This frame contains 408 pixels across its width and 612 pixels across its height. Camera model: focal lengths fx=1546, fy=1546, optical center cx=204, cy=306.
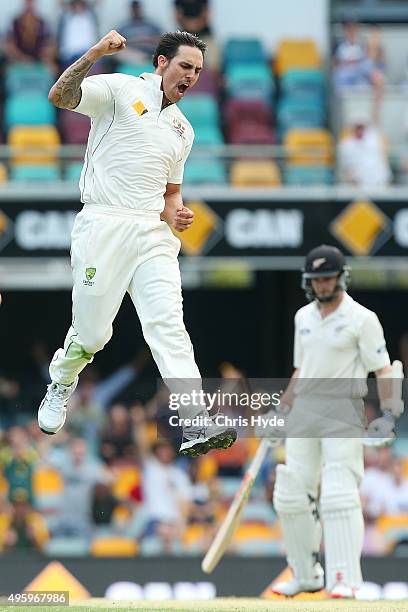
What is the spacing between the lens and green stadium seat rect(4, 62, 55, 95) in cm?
1595

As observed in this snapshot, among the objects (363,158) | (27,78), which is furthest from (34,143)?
(363,158)

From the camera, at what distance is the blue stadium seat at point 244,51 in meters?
16.7

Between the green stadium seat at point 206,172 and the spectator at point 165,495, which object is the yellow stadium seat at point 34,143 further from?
the spectator at point 165,495

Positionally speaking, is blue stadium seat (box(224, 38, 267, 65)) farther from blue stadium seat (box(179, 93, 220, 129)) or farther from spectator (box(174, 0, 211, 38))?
blue stadium seat (box(179, 93, 220, 129))

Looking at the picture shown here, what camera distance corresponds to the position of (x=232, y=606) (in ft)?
25.8

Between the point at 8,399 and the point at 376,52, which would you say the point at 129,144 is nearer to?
the point at 8,399

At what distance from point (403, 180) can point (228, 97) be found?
2.56m

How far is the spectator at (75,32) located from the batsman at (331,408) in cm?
783

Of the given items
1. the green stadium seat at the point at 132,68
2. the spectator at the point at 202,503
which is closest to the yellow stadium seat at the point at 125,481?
the spectator at the point at 202,503

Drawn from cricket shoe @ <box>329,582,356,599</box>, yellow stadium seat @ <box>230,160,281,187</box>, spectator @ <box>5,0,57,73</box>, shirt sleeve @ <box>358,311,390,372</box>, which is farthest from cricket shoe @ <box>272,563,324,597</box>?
spectator @ <box>5,0,57,73</box>

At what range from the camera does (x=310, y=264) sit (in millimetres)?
8852

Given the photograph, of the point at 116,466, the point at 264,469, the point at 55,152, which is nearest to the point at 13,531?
the point at 116,466

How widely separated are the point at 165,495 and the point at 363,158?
4.05m

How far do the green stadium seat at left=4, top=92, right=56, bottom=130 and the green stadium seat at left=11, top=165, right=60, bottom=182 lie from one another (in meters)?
1.23
